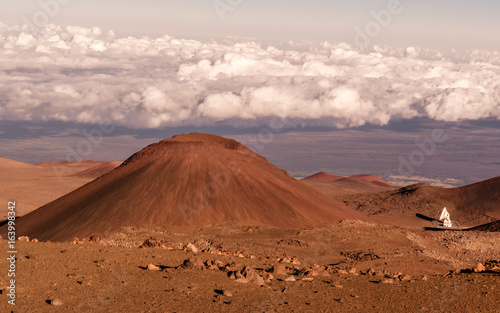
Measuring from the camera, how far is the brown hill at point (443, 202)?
10062 centimetres

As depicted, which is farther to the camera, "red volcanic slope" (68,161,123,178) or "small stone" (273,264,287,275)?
"red volcanic slope" (68,161,123,178)

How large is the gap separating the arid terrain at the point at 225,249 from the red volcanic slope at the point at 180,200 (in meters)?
0.19

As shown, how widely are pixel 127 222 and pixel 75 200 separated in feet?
45.1

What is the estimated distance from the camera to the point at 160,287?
17594 millimetres

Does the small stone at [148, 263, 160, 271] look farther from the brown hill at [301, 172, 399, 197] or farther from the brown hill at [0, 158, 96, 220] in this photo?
the brown hill at [301, 172, 399, 197]

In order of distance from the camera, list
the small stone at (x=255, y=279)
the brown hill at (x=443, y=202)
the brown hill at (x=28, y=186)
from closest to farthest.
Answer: the small stone at (x=255, y=279) → the brown hill at (x=28, y=186) → the brown hill at (x=443, y=202)

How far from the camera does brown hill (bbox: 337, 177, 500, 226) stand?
100625 mm

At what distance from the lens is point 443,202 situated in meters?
109

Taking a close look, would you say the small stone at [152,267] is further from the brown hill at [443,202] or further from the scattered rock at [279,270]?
the brown hill at [443,202]

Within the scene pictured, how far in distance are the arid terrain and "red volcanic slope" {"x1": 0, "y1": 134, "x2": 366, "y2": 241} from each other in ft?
0.62

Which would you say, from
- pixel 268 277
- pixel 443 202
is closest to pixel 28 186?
pixel 443 202

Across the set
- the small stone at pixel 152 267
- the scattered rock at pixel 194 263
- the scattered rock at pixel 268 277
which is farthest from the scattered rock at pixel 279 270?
the small stone at pixel 152 267

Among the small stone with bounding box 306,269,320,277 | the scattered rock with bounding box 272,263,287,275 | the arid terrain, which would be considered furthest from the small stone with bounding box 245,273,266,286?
the small stone with bounding box 306,269,320,277

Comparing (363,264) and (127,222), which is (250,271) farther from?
(127,222)
